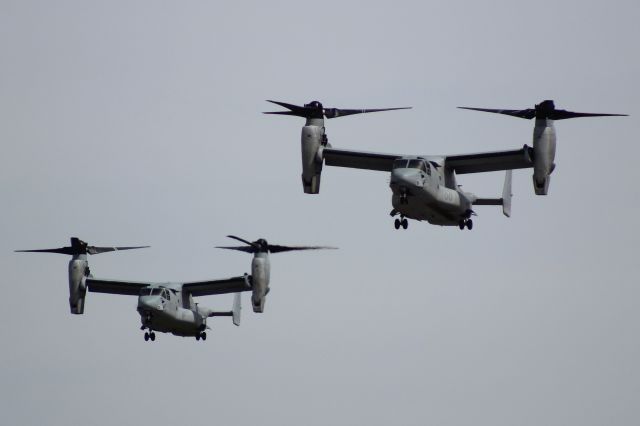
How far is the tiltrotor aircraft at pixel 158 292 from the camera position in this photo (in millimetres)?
71562

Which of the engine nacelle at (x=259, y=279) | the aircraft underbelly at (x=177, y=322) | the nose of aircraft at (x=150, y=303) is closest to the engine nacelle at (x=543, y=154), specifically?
the engine nacelle at (x=259, y=279)

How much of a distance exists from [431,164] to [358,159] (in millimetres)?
4727

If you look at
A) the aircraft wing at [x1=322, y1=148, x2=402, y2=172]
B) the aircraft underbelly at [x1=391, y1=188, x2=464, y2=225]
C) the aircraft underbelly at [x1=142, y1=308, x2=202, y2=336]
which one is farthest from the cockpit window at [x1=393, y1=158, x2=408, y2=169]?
the aircraft underbelly at [x1=142, y1=308, x2=202, y2=336]

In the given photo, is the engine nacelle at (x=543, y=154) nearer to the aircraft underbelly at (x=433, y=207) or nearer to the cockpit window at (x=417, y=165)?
the aircraft underbelly at (x=433, y=207)

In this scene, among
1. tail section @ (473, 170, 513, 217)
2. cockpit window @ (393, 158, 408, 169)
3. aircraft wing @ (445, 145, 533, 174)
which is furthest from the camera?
tail section @ (473, 170, 513, 217)

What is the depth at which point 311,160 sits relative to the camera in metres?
62.4

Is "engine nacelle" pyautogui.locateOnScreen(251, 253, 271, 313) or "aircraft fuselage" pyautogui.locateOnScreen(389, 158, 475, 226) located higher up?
"aircraft fuselage" pyautogui.locateOnScreen(389, 158, 475, 226)

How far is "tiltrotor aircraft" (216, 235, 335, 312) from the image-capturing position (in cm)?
7038

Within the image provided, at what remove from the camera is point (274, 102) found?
60.5 meters

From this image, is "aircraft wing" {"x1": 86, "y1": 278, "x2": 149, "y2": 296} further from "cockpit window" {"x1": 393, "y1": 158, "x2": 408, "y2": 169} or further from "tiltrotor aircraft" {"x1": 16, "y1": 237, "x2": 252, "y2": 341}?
"cockpit window" {"x1": 393, "y1": 158, "x2": 408, "y2": 169}

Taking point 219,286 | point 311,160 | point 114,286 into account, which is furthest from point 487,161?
point 114,286

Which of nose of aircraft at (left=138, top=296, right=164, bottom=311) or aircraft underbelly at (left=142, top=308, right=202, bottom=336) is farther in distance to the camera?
aircraft underbelly at (left=142, top=308, right=202, bottom=336)

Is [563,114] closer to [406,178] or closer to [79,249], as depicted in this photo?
[406,178]

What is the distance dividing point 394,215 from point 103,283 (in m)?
20.3
